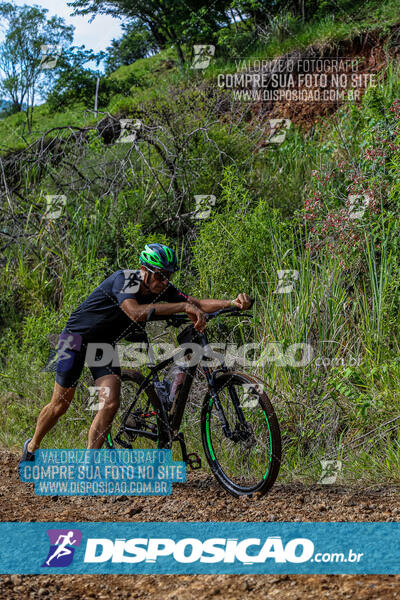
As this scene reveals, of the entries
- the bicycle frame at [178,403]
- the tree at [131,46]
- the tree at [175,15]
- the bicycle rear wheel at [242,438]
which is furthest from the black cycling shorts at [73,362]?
the tree at [131,46]

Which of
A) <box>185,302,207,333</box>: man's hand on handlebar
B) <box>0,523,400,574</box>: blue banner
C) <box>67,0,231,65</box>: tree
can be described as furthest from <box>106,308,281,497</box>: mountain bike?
<box>67,0,231,65</box>: tree

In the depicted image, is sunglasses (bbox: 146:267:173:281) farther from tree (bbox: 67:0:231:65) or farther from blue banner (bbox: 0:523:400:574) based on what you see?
tree (bbox: 67:0:231:65)

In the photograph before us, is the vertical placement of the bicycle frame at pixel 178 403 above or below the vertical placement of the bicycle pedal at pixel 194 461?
above

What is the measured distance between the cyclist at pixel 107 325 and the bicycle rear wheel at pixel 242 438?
26.7 inches

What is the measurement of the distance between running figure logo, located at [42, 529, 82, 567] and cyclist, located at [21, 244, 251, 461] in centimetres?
99

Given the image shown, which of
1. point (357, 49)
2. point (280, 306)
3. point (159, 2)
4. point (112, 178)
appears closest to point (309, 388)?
point (280, 306)

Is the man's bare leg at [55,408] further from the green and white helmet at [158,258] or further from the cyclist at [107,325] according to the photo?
the green and white helmet at [158,258]

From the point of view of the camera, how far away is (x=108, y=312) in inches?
202

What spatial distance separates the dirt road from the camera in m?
3.26

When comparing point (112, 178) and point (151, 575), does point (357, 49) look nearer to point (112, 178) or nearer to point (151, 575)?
point (112, 178)

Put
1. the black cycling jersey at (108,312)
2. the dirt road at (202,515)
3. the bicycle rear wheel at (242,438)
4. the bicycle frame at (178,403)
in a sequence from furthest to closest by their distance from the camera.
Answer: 1. the black cycling jersey at (108,312)
2. the bicycle frame at (178,403)
3. the bicycle rear wheel at (242,438)
4. the dirt road at (202,515)

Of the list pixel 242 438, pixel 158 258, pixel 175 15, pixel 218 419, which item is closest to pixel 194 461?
pixel 218 419

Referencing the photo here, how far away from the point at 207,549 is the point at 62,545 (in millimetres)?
922

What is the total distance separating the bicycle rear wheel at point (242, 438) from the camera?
15.2 ft
